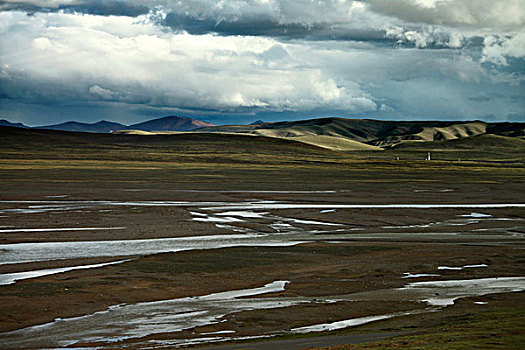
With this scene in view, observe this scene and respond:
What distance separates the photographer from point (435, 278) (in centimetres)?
1908

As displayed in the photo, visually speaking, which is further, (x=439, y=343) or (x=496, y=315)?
(x=496, y=315)

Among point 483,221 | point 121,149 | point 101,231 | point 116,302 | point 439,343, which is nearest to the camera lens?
point 439,343

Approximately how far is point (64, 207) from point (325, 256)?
2143cm

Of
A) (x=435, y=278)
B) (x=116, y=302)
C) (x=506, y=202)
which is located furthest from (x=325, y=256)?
(x=506, y=202)

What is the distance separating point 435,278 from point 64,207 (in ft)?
84.9

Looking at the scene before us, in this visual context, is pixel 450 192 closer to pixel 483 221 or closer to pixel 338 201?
pixel 338 201

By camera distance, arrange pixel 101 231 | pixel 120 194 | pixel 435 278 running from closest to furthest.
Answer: pixel 435 278 → pixel 101 231 → pixel 120 194

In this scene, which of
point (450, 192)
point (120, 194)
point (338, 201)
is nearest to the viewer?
point (338, 201)

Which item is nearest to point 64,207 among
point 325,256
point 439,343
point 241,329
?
point 325,256

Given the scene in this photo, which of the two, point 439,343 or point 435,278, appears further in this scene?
point 435,278

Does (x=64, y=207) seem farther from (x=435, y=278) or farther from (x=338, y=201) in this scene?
(x=435, y=278)

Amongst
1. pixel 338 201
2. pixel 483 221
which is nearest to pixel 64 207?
pixel 338 201

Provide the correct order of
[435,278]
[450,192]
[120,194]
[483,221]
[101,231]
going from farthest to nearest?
[450,192] → [120,194] → [483,221] → [101,231] → [435,278]

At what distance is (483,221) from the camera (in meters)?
34.3
